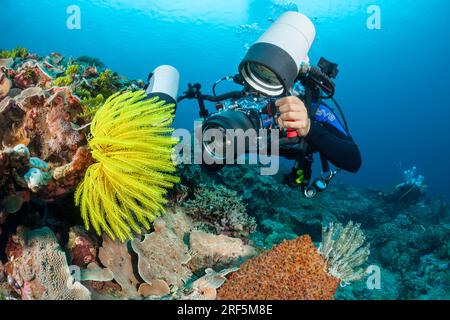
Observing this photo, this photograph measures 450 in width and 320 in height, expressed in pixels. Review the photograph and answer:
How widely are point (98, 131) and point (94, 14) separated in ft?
211

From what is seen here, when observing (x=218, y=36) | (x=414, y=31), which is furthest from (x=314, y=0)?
(x=414, y=31)

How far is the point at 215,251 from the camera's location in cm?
368

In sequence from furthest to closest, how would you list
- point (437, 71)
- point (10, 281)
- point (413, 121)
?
point (413, 121) → point (437, 71) → point (10, 281)

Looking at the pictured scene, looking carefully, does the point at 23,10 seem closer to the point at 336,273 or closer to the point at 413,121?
the point at 336,273

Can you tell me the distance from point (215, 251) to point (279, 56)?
7.77 feet

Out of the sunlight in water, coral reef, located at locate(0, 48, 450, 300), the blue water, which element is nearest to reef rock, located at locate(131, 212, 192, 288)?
coral reef, located at locate(0, 48, 450, 300)

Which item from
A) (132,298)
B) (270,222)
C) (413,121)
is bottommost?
(132,298)

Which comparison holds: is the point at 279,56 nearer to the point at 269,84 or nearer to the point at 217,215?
the point at 269,84

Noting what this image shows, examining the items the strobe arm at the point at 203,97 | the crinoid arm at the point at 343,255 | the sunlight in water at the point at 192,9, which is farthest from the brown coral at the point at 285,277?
the sunlight in water at the point at 192,9

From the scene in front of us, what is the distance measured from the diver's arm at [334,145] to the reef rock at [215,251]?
158cm

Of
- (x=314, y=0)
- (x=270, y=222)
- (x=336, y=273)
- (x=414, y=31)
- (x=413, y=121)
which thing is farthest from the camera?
(x=413, y=121)

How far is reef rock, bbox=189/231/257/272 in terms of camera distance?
142 inches

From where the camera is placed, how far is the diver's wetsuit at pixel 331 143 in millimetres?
3268

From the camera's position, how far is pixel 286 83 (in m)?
2.66
